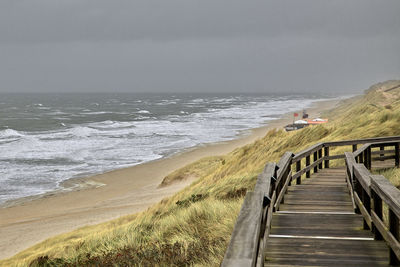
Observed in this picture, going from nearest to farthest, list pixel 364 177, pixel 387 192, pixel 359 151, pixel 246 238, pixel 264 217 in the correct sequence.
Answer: pixel 246 238 < pixel 387 192 < pixel 264 217 < pixel 364 177 < pixel 359 151

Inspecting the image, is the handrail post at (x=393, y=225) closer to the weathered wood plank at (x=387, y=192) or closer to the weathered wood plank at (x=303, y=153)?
the weathered wood plank at (x=387, y=192)

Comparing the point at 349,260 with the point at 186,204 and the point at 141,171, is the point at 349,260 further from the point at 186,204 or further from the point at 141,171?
the point at 141,171

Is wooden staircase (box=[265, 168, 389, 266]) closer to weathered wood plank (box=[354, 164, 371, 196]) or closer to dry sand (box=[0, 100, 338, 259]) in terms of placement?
weathered wood plank (box=[354, 164, 371, 196])

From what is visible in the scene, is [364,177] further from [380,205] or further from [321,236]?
[321,236]

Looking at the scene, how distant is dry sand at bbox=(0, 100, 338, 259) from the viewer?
17.2 meters

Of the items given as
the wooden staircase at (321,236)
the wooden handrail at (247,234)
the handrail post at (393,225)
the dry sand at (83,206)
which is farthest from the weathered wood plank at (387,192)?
the dry sand at (83,206)

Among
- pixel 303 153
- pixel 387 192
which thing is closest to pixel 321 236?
pixel 387 192

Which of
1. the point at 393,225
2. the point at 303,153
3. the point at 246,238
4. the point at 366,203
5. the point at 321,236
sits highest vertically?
the point at 246,238

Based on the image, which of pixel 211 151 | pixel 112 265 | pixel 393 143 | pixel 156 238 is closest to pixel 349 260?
pixel 112 265

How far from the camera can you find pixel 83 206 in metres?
20.8

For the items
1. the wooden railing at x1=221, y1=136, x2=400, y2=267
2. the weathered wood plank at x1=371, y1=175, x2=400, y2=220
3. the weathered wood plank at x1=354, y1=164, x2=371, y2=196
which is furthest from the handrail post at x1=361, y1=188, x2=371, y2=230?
the weathered wood plank at x1=371, y1=175, x2=400, y2=220

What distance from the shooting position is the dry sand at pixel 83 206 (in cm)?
1719

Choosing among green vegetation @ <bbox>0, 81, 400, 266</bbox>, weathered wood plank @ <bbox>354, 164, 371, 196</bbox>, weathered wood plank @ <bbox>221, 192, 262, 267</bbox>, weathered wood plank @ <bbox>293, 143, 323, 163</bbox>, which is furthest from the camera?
weathered wood plank @ <bbox>293, 143, 323, 163</bbox>

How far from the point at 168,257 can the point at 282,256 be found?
6.28 ft
